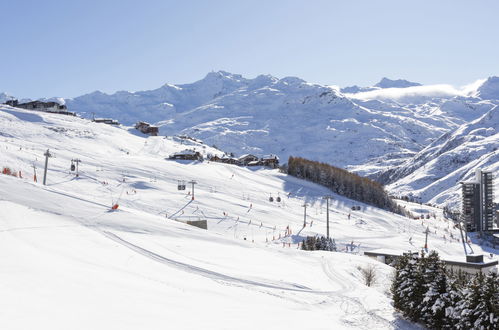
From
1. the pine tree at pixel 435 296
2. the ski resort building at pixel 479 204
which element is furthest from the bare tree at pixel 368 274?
the ski resort building at pixel 479 204

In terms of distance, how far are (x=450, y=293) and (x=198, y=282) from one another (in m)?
12.7

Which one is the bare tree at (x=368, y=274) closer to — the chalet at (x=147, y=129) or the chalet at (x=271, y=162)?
the chalet at (x=271, y=162)

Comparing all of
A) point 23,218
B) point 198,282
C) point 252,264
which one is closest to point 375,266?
point 252,264

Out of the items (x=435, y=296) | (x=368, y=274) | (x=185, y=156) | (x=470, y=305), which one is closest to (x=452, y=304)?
(x=435, y=296)

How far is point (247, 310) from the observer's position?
20.3 m

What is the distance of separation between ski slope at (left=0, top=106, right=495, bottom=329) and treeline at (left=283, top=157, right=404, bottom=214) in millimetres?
49071

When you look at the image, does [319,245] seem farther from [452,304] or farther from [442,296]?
[452,304]

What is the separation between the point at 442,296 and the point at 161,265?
15086 mm

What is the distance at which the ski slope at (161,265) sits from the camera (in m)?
17.7

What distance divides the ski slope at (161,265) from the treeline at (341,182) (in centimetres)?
4907

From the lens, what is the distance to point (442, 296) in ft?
73.8

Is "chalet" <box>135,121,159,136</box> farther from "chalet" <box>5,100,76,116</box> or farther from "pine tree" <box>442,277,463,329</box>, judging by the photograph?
"pine tree" <box>442,277,463,329</box>

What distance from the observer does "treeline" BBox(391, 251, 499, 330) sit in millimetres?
19734

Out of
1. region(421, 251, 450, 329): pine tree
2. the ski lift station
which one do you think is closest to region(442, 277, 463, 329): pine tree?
region(421, 251, 450, 329): pine tree
